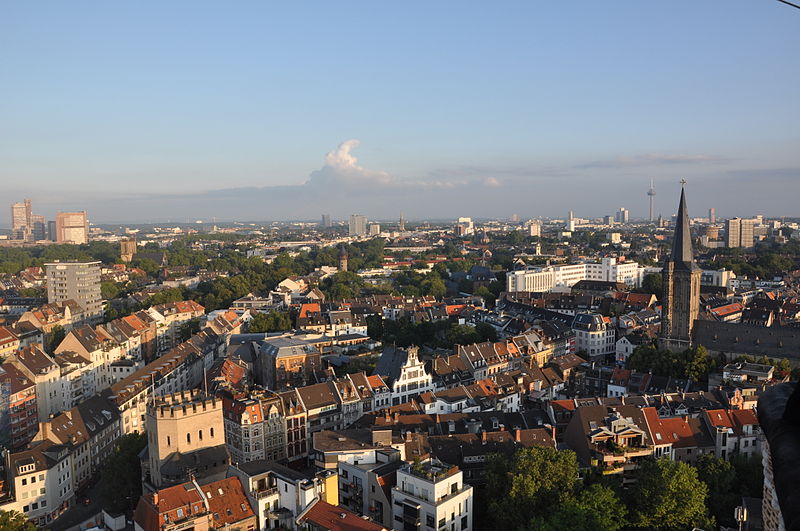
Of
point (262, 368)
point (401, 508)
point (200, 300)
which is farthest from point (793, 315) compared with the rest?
point (200, 300)

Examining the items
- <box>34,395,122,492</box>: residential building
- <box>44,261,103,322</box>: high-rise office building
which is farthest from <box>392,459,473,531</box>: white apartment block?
<box>44,261,103,322</box>: high-rise office building

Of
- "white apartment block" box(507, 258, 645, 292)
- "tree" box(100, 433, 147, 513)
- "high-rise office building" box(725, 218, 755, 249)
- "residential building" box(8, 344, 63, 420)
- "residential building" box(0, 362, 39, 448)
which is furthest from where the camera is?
"high-rise office building" box(725, 218, 755, 249)

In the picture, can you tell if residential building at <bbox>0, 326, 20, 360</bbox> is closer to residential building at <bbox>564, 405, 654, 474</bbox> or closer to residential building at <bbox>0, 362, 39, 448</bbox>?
residential building at <bbox>0, 362, 39, 448</bbox>

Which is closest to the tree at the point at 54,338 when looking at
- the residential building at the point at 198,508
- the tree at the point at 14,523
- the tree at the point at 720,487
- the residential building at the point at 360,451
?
the tree at the point at 14,523

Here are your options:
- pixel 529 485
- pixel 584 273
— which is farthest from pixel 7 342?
pixel 584 273

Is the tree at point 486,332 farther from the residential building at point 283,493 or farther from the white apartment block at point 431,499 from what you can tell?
the residential building at point 283,493

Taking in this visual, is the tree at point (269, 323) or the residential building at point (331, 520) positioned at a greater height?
the residential building at point (331, 520)

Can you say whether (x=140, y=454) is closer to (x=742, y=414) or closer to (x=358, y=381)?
(x=358, y=381)
